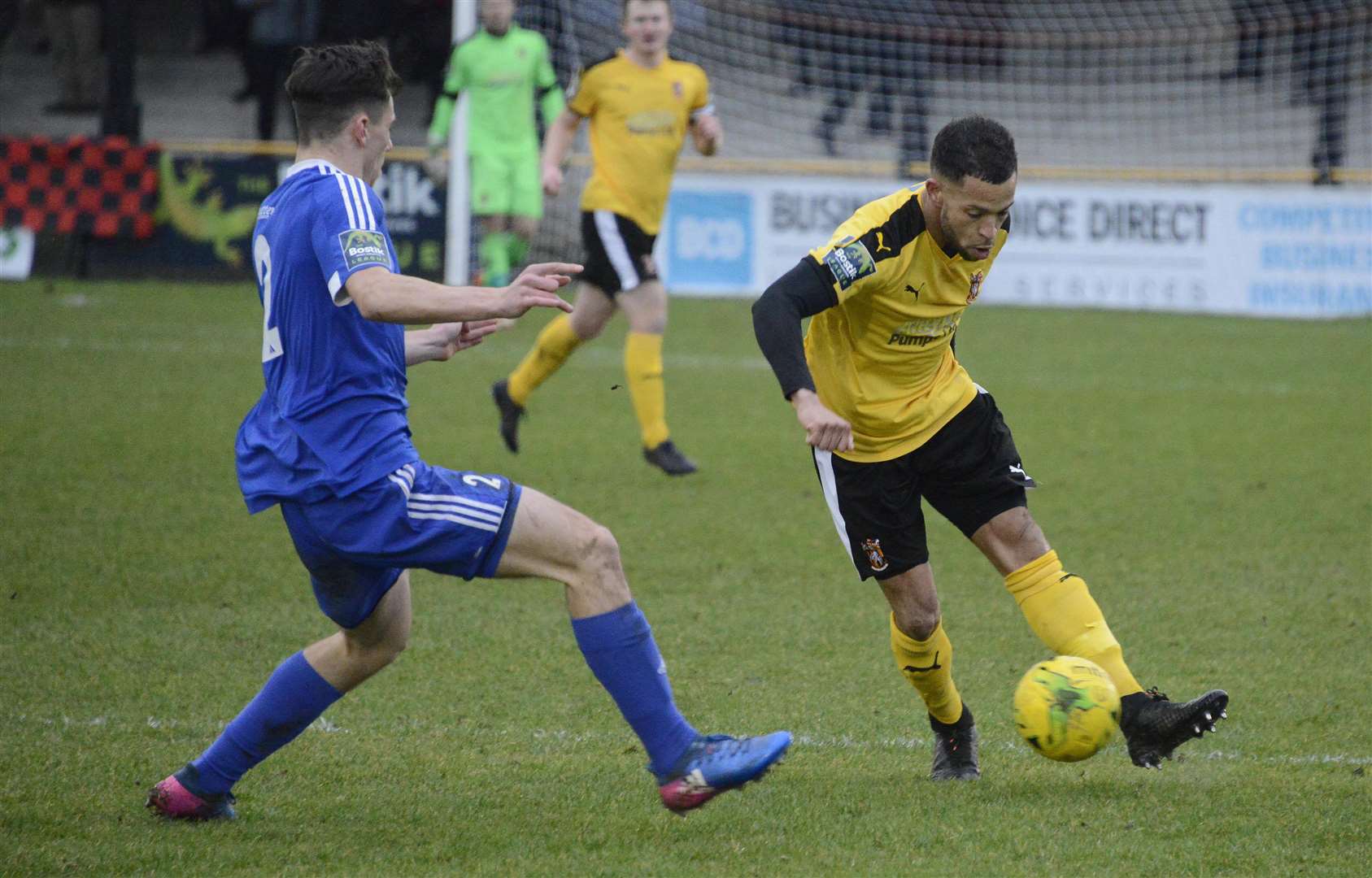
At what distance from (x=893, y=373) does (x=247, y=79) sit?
1784cm

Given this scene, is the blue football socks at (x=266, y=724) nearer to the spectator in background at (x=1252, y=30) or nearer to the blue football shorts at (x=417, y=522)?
the blue football shorts at (x=417, y=522)

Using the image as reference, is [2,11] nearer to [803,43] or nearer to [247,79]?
[247,79]

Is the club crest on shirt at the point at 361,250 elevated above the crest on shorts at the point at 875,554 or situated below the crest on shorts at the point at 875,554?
above

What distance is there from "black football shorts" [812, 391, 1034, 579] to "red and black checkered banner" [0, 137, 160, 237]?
13.0 metres

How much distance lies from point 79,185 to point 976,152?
13661 mm

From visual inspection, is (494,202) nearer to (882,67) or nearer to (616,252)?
(616,252)

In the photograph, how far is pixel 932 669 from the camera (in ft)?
13.2

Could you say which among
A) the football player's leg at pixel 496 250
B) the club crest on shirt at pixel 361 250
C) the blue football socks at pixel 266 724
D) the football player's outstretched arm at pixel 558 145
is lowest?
the football player's leg at pixel 496 250

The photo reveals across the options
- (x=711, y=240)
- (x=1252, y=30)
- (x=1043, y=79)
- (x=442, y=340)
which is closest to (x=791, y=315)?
(x=442, y=340)

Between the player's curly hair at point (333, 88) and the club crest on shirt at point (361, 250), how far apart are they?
14.4 inches

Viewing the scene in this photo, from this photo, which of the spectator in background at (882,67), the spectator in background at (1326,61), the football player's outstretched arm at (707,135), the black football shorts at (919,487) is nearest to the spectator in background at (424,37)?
the spectator in background at (882,67)

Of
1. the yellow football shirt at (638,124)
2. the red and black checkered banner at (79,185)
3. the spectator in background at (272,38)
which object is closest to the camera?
the yellow football shirt at (638,124)

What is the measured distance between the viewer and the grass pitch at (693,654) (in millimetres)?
3520

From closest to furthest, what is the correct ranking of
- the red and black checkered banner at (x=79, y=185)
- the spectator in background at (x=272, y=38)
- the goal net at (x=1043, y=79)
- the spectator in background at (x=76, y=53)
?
the red and black checkered banner at (x=79, y=185) < the goal net at (x=1043, y=79) < the spectator in background at (x=272, y=38) < the spectator in background at (x=76, y=53)
